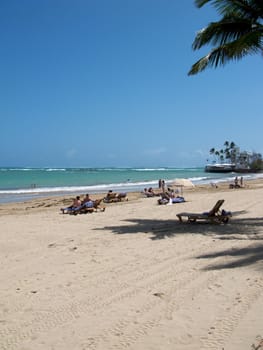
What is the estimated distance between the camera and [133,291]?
4.78 meters

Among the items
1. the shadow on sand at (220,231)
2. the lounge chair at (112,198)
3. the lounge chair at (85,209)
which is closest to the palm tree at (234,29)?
the shadow on sand at (220,231)

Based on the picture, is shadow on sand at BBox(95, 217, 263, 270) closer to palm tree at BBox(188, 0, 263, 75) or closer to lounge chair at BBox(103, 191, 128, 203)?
palm tree at BBox(188, 0, 263, 75)

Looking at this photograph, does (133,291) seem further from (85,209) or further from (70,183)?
(70,183)

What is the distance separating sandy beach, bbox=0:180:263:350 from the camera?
11.4ft

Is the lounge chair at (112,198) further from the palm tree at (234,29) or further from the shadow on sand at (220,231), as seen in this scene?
the palm tree at (234,29)

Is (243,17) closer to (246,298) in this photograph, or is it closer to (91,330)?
(246,298)

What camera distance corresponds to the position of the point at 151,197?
2311cm

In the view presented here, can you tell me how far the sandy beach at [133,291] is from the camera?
3.49 meters

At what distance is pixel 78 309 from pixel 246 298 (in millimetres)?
1951

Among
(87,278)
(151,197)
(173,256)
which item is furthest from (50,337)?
(151,197)

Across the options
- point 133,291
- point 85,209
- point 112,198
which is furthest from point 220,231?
point 112,198

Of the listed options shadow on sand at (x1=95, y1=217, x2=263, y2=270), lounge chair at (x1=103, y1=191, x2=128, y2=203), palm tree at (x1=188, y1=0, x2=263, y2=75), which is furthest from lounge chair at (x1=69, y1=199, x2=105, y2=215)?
palm tree at (x1=188, y1=0, x2=263, y2=75)

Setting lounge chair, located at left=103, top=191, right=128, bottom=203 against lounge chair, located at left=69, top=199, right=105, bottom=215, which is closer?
lounge chair, located at left=69, top=199, right=105, bottom=215

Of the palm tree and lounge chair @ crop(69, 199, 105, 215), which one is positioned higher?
the palm tree
